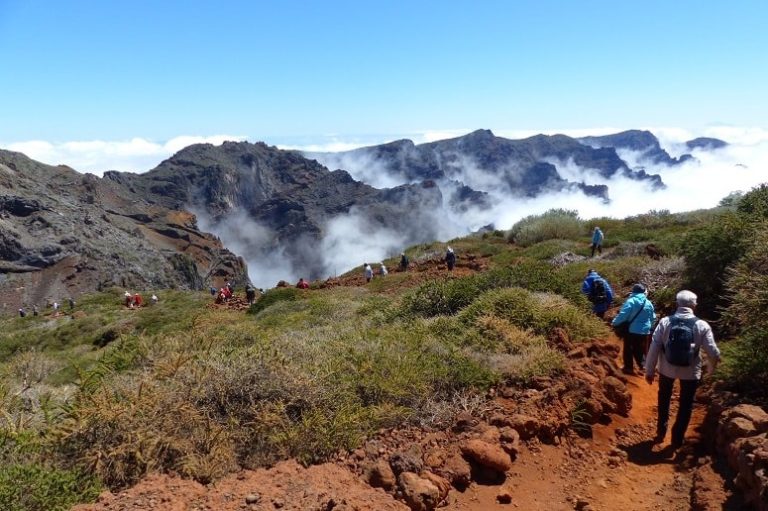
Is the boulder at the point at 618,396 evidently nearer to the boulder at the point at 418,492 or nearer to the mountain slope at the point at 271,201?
the boulder at the point at 418,492

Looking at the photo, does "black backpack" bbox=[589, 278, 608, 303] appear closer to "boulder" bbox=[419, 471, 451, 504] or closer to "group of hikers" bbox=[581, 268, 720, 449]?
"group of hikers" bbox=[581, 268, 720, 449]

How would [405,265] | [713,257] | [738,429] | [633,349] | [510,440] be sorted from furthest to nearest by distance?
[405,265], [713,257], [633,349], [510,440], [738,429]

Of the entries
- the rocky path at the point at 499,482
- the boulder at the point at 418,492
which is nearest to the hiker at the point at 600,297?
the rocky path at the point at 499,482

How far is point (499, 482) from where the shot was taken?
4.51m

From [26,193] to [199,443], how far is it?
8186 cm

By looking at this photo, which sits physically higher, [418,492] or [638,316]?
[638,316]

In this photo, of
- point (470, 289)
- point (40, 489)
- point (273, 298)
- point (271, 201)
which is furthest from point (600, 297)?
point (271, 201)

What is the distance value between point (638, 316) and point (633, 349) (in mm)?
456

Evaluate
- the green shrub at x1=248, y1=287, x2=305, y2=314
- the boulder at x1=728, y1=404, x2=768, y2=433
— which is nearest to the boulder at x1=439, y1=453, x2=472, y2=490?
the boulder at x1=728, y1=404, x2=768, y2=433

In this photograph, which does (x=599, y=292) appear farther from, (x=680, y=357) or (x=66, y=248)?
Result: (x=66, y=248)

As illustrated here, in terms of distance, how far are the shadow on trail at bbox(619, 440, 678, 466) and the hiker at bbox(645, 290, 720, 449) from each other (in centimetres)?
14

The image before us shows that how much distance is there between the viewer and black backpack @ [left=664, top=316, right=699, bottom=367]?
4.88m

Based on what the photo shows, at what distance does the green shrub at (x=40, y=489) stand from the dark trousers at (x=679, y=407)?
5.01 m

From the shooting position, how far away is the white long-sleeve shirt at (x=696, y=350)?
16.0 ft
